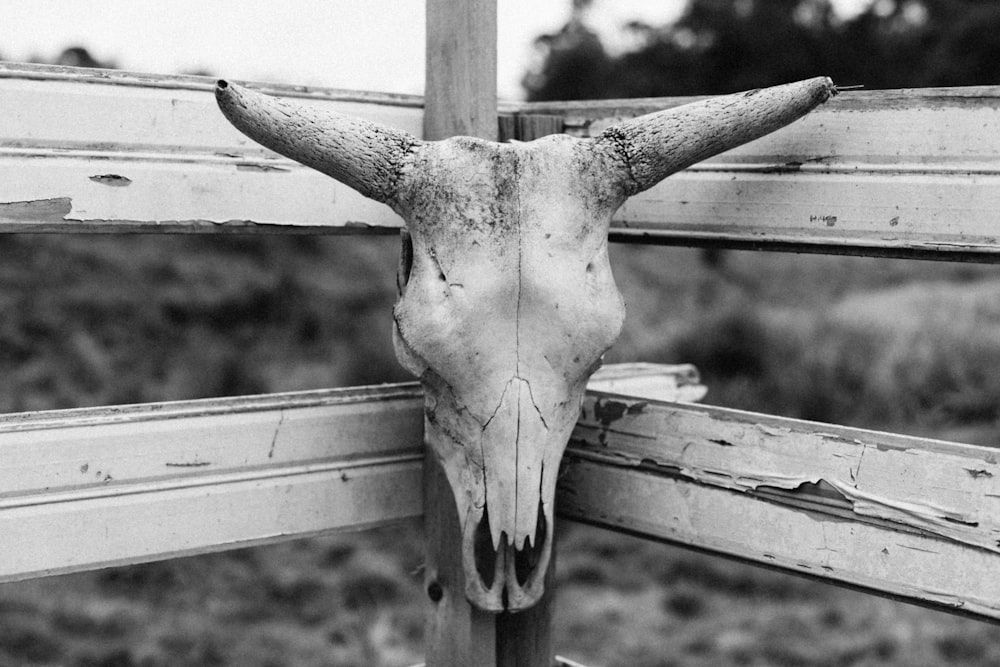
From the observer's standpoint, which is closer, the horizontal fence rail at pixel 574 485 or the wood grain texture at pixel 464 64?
the horizontal fence rail at pixel 574 485

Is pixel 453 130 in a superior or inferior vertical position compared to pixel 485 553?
superior

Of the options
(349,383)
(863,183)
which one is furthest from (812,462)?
(349,383)

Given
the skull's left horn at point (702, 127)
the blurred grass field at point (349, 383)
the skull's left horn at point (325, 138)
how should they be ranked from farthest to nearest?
the blurred grass field at point (349, 383) < the skull's left horn at point (702, 127) < the skull's left horn at point (325, 138)

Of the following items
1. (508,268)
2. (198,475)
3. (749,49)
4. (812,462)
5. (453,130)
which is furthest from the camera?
(749,49)

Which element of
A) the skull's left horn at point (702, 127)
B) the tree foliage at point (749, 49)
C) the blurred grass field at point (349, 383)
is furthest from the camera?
the tree foliage at point (749, 49)

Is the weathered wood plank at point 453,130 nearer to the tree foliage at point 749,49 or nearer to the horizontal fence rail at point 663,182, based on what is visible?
the horizontal fence rail at point 663,182

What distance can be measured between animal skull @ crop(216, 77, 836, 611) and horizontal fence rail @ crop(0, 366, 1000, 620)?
317 mm

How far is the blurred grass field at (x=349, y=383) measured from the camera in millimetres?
3953

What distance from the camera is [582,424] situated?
2.04m

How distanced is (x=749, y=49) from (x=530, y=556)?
37.0 ft

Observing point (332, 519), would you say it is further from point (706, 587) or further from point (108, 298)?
point (108, 298)

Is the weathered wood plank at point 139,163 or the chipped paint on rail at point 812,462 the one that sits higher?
the weathered wood plank at point 139,163

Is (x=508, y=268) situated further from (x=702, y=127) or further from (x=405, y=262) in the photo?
(x=702, y=127)

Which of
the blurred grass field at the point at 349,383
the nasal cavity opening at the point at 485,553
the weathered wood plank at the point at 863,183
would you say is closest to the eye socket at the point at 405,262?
the nasal cavity opening at the point at 485,553
